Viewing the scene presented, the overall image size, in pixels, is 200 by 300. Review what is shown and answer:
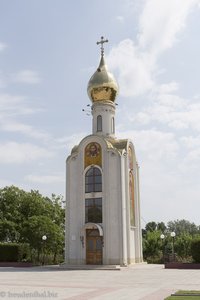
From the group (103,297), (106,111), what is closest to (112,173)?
(106,111)

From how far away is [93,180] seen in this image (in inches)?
1220

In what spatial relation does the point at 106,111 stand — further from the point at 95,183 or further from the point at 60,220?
the point at 60,220

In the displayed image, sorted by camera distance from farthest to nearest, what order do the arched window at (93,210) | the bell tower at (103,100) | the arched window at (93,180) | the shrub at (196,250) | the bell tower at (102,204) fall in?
the bell tower at (103,100) → the arched window at (93,180) → the arched window at (93,210) → the bell tower at (102,204) → the shrub at (196,250)

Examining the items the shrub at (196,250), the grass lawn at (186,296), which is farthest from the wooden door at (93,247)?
the grass lawn at (186,296)

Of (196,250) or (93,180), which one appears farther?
→ (93,180)

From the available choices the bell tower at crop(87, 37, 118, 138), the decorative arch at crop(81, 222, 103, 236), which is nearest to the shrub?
the decorative arch at crop(81, 222, 103, 236)

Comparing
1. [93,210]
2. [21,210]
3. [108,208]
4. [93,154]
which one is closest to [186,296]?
[108,208]

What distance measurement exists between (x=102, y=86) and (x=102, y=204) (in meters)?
9.90

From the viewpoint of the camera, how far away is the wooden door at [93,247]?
29625mm

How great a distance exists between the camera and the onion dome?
33938mm

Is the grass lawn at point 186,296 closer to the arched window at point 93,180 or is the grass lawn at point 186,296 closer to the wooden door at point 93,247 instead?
the wooden door at point 93,247

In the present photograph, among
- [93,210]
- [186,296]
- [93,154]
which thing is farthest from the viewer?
[93,154]

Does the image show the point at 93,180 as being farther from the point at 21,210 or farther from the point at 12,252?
the point at 21,210

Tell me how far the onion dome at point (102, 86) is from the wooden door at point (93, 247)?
36.3ft
